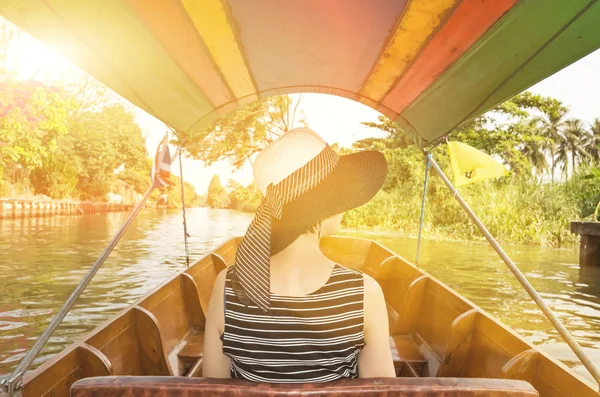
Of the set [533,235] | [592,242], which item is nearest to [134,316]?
[592,242]

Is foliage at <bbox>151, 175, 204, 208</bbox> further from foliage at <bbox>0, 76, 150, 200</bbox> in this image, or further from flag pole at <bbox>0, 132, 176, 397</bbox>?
flag pole at <bbox>0, 132, 176, 397</bbox>

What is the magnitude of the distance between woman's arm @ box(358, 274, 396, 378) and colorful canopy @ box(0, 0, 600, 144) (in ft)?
4.72

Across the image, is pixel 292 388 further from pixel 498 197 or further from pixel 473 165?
pixel 498 197

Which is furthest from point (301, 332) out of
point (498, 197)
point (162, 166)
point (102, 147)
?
point (102, 147)

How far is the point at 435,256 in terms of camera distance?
535 inches

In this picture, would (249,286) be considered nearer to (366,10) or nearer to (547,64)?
(366,10)

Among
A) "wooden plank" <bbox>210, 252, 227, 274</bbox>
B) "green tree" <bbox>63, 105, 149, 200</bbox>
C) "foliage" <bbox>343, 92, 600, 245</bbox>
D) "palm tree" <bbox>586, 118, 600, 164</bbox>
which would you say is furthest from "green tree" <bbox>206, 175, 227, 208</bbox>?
"wooden plank" <bbox>210, 252, 227, 274</bbox>

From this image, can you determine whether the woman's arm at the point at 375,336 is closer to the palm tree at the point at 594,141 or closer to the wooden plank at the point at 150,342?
the wooden plank at the point at 150,342

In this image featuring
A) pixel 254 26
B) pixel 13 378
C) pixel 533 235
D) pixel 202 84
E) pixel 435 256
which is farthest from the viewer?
pixel 533 235

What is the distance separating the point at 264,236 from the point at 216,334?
14.6 inches

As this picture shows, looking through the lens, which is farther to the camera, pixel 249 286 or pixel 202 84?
pixel 202 84

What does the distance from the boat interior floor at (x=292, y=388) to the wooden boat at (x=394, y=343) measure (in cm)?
63

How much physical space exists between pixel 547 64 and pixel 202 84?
211 cm

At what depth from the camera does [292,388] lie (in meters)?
1.25
